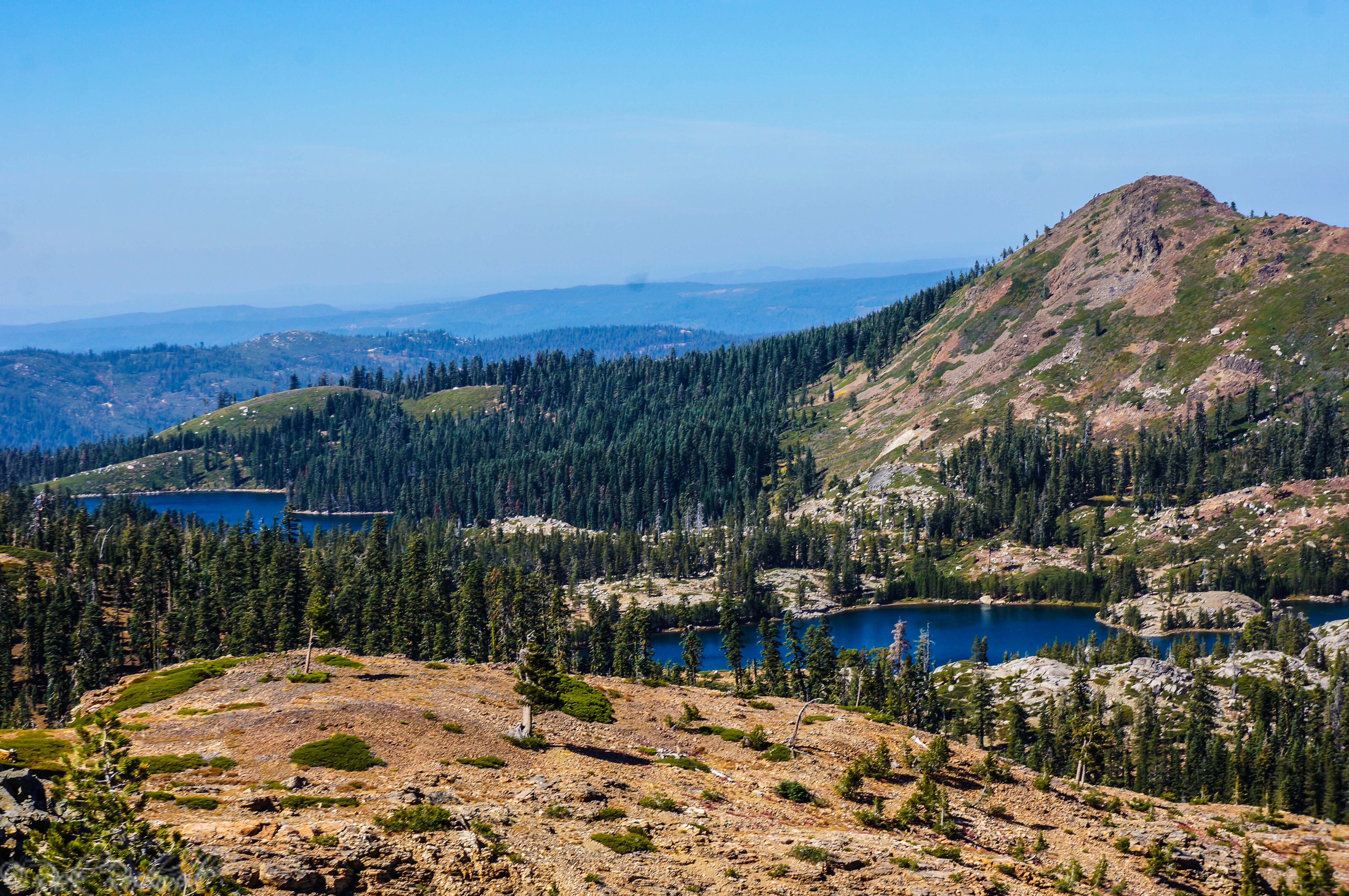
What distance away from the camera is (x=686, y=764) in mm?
78125

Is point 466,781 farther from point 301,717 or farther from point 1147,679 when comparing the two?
point 1147,679

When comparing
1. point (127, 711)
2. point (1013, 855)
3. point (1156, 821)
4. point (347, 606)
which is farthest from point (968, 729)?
point (127, 711)

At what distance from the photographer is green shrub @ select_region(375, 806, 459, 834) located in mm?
48656

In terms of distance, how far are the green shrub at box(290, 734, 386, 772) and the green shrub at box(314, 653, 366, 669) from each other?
33.6 metres

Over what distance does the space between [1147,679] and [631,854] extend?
14987 centimetres

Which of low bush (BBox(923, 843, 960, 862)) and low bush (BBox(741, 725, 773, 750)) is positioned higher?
low bush (BBox(923, 843, 960, 862))

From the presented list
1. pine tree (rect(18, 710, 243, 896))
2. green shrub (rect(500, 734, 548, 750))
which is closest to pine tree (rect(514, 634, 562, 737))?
green shrub (rect(500, 734, 548, 750))

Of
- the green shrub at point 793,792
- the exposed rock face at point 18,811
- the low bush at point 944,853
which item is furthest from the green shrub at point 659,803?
the exposed rock face at point 18,811

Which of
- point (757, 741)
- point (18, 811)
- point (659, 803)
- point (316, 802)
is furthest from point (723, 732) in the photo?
point (18, 811)

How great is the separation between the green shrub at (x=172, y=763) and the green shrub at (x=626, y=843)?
27.9 meters

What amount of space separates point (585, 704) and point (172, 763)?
129 feet

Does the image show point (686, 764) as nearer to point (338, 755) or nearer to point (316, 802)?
point (338, 755)

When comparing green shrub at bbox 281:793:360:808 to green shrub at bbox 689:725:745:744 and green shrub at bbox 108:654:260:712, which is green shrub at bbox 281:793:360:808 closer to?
green shrub at bbox 108:654:260:712

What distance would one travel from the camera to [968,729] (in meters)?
153
